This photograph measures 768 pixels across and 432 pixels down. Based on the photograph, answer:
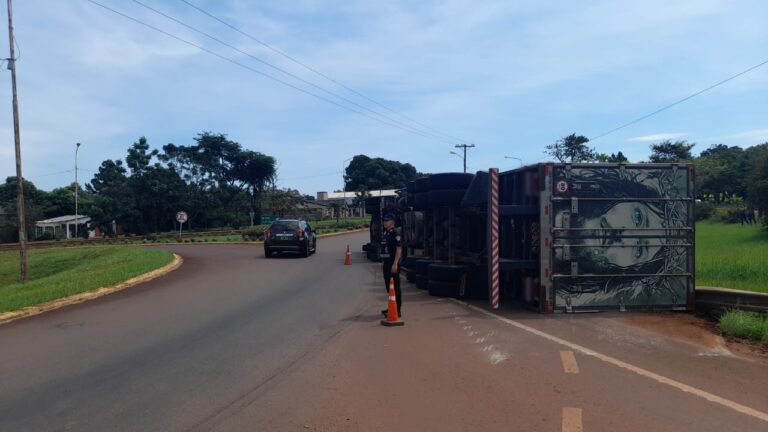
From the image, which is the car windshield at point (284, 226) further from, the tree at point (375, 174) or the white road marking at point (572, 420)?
the tree at point (375, 174)

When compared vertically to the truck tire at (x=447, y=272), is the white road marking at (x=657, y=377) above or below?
below

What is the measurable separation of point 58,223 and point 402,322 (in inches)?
2708

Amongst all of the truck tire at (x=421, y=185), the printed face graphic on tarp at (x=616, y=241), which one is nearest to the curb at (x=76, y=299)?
the truck tire at (x=421, y=185)

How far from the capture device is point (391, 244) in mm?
10914

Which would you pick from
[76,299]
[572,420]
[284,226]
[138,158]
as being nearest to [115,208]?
[138,158]

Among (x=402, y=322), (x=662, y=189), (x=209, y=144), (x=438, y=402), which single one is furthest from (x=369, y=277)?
(x=209, y=144)

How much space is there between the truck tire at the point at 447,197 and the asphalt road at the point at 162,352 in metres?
2.80

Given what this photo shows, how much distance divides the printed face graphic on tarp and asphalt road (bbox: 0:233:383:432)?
4.17 metres

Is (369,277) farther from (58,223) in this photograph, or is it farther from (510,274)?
(58,223)

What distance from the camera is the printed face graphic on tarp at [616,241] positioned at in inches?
424

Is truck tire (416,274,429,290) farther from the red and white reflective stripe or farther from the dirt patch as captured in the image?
the dirt patch

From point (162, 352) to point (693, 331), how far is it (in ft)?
25.8

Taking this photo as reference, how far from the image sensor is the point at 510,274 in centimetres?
1278

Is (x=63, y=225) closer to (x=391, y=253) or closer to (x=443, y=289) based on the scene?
(x=443, y=289)
